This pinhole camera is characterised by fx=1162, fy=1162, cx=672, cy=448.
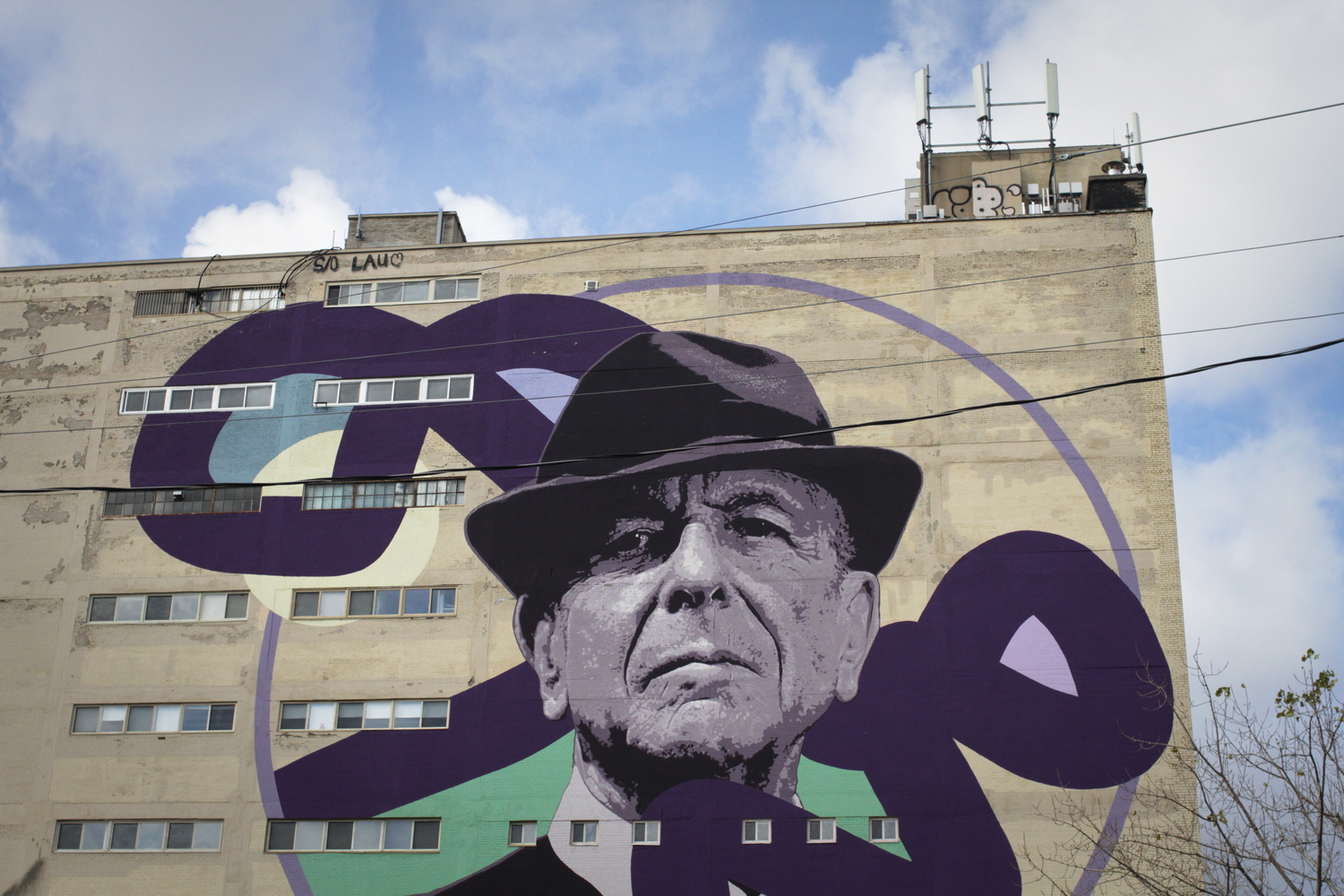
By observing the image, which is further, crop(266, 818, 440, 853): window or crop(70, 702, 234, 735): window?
crop(70, 702, 234, 735): window

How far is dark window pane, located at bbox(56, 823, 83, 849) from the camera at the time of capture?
28.9 m

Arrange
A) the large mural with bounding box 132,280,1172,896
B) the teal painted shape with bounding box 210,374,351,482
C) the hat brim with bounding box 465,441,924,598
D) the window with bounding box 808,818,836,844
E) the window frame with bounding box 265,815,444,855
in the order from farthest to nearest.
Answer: the teal painted shape with bounding box 210,374,351,482 → the hat brim with bounding box 465,441,924,598 → the window frame with bounding box 265,815,444,855 → the large mural with bounding box 132,280,1172,896 → the window with bounding box 808,818,836,844

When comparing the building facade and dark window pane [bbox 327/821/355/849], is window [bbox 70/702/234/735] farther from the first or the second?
dark window pane [bbox 327/821/355/849]

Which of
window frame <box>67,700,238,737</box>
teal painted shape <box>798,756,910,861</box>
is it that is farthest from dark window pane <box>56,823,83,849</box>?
teal painted shape <box>798,756,910,861</box>

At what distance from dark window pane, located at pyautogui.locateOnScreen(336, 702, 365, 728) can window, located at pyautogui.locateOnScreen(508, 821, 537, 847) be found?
4.63 m

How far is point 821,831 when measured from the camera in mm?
26891

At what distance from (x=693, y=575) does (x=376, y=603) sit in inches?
326

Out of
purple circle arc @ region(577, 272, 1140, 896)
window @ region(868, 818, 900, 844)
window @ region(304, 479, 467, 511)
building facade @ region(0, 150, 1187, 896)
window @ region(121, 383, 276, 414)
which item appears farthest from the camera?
window @ region(121, 383, 276, 414)

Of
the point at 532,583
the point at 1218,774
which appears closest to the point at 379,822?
the point at 532,583

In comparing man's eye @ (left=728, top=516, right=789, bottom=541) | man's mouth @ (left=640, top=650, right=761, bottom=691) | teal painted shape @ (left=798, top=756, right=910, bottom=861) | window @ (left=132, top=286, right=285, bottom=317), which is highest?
window @ (left=132, top=286, right=285, bottom=317)

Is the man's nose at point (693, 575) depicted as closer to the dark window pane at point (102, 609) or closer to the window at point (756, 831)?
the window at point (756, 831)

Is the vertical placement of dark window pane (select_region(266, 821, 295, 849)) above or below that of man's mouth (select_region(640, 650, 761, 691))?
below

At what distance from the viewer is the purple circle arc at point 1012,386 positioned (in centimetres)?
2634

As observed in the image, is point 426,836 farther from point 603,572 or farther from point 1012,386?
point 1012,386
